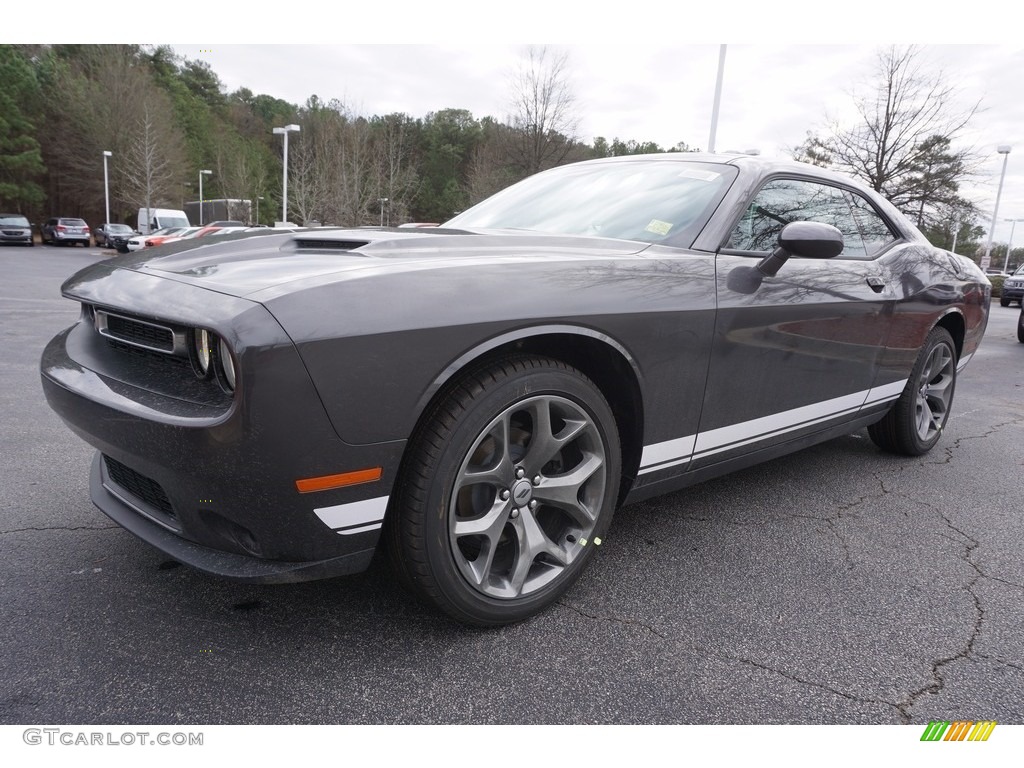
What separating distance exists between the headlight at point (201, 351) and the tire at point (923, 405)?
3454mm

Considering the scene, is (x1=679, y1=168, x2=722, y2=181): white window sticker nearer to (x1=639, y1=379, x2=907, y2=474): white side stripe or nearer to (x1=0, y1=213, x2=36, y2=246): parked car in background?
(x1=639, y1=379, x2=907, y2=474): white side stripe

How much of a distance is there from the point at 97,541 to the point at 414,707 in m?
1.50

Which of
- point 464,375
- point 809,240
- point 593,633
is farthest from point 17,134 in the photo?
point 593,633

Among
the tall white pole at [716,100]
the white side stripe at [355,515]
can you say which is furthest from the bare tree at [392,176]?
the white side stripe at [355,515]

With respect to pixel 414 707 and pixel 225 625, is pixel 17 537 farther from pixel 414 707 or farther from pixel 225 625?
pixel 414 707

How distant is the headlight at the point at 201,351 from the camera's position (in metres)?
1.61

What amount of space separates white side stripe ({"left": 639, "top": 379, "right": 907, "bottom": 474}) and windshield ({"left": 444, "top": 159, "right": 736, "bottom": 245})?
2.33ft

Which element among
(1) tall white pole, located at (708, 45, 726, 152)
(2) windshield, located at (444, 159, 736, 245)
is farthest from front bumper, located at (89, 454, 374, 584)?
(1) tall white pole, located at (708, 45, 726, 152)

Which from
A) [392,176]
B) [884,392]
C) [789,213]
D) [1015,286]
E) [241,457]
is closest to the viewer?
[241,457]

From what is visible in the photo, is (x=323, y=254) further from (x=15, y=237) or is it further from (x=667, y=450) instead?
(x=15, y=237)

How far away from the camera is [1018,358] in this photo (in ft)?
29.2

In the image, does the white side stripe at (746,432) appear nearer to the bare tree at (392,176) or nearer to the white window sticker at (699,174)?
the white window sticker at (699,174)

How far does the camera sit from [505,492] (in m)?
1.92

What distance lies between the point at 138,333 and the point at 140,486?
0.43 m
